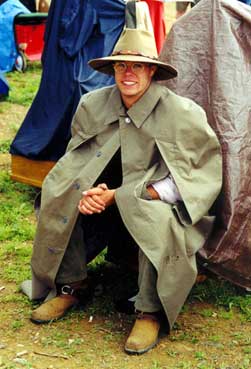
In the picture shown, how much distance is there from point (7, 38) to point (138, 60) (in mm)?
6215

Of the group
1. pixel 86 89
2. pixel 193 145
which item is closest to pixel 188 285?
pixel 193 145

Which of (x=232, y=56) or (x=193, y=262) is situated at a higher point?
(x=232, y=56)

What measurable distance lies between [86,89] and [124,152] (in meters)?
1.68

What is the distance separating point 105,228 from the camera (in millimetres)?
4188

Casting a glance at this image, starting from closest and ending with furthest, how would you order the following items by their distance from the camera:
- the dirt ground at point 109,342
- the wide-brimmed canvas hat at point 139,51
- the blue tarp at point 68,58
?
1. the dirt ground at point 109,342
2. the wide-brimmed canvas hat at point 139,51
3. the blue tarp at point 68,58

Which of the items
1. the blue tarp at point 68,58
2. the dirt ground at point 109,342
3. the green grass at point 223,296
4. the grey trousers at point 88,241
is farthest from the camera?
the blue tarp at point 68,58

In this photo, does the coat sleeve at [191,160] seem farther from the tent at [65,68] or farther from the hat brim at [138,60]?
the tent at [65,68]

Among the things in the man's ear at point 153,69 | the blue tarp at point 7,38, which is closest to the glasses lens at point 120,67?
the man's ear at point 153,69

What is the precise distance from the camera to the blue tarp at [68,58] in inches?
217

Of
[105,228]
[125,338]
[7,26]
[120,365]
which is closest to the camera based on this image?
[120,365]

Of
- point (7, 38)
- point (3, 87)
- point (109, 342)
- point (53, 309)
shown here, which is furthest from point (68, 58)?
point (7, 38)

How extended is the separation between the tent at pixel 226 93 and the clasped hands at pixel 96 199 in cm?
64

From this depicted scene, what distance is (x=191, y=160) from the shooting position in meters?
3.78

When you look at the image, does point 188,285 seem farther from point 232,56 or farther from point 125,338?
point 232,56
